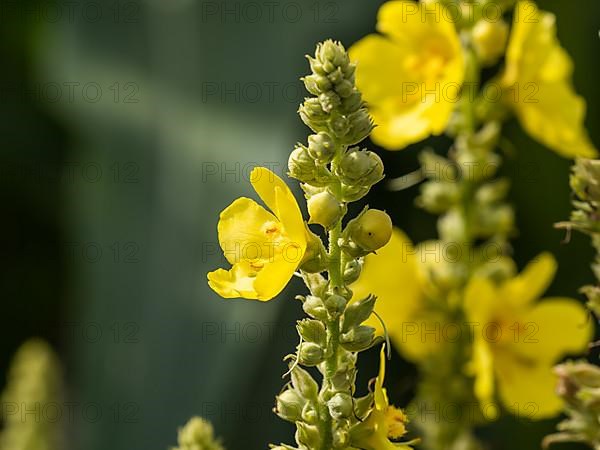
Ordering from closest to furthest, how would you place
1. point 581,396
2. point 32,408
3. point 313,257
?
point 313,257, point 581,396, point 32,408

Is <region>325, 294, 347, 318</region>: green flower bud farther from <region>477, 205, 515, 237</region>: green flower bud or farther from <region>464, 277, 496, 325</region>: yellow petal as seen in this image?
<region>477, 205, 515, 237</region>: green flower bud

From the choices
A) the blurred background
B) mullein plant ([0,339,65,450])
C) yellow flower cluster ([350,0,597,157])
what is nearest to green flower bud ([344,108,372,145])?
yellow flower cluster ([350,0,597,157])

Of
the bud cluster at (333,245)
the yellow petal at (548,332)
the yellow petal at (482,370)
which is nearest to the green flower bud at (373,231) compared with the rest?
the bud cluster at (333,245)

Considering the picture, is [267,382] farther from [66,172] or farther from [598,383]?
[598,383]

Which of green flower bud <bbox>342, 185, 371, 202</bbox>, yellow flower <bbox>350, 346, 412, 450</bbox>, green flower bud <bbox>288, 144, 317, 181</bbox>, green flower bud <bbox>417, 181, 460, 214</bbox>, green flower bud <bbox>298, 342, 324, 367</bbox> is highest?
green flower bud <bbox>288, 144, 317, 181</bbox>

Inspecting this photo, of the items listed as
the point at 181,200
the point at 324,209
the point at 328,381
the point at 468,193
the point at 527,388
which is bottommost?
the point at 181,200

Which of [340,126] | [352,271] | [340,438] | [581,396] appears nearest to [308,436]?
[340,438]

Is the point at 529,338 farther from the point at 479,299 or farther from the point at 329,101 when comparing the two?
the point at 329,101
